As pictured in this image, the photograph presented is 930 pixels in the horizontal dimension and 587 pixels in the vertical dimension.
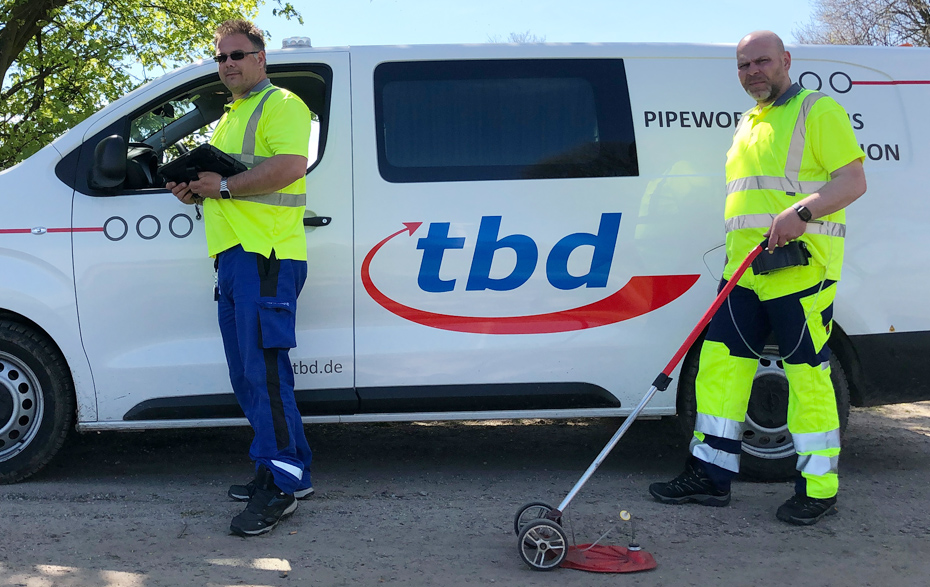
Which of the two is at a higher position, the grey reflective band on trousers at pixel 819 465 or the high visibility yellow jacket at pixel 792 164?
the high visibility yellow jacket at pixel 792 164

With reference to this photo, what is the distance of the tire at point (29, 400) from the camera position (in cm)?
395

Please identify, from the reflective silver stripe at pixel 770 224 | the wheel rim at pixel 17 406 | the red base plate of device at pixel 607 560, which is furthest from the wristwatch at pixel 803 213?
the wheel rim at pixel 17 406

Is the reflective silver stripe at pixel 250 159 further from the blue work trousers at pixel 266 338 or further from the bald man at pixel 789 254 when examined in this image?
the bald man at pixel 789 254

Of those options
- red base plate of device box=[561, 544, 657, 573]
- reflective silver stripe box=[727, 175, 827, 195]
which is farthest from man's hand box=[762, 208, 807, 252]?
red base plate of device box=[561, 544, 657, 573]

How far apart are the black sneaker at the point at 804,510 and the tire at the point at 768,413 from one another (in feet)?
1.68

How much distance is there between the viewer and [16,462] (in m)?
4.02

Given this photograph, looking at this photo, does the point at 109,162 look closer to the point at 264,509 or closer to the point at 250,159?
the point at 250,159

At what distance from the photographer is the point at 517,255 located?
4031 millimetres

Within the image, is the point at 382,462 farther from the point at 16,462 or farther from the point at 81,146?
the point at 81,146

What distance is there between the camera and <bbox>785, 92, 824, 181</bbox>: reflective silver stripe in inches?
138

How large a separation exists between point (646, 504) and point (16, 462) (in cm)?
292

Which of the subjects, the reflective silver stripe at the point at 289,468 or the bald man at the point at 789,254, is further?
the reflective silver stripe at the point at 289,468

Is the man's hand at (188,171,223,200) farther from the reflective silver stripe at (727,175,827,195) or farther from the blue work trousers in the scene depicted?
the reflective silver stripe at (727,175,827,195)

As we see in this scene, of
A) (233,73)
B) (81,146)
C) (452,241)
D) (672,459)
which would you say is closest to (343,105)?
(233,73)
